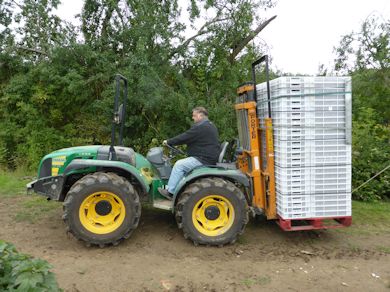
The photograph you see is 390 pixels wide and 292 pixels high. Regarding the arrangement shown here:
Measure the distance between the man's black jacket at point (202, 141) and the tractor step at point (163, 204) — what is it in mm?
715

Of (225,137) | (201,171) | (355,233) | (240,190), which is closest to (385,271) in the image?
A: (355,233)

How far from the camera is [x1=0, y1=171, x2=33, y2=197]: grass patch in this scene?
7656 mm

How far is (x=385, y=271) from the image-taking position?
4227 mm

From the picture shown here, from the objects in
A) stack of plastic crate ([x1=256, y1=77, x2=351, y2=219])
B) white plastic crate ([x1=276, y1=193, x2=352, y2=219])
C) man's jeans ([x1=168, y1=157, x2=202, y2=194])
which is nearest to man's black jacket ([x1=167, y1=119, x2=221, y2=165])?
man's jeans ([x1=168, y1=157, x2=202, y2=194])

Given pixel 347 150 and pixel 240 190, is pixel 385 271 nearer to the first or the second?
pixel 347 150

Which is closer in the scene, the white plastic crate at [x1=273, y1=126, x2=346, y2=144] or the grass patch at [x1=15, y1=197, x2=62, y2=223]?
the white plastic crate at [x1=273, y1=126, x2=346, y2=144]

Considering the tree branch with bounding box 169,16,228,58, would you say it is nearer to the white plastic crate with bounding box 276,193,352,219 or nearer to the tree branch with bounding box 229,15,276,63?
the tree branch with bounding box 229,15,276,63

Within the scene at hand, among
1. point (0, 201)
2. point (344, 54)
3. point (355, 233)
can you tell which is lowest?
point (355, 233)

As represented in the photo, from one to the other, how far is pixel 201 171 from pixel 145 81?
3.82 metres

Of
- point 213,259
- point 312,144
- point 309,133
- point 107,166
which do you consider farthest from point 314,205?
point 107,166

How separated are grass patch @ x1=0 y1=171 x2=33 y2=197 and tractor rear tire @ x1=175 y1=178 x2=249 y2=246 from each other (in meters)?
4.26

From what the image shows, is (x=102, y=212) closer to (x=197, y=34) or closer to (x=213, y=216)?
(x=213, y=216)

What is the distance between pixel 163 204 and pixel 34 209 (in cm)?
257

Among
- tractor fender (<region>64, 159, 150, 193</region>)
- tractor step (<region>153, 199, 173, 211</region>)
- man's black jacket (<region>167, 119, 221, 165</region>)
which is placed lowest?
tractor step (<region>153, 199, 173, 211</region>)
